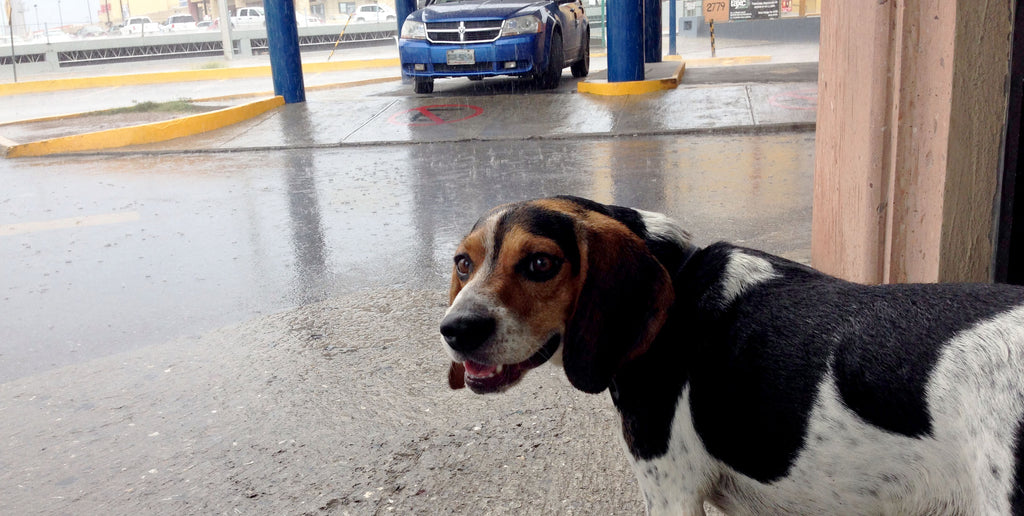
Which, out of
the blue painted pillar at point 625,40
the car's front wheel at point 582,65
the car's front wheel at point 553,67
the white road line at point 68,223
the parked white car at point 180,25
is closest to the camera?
the white road line at point 68,223

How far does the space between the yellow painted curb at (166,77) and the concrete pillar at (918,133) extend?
23.8 metres

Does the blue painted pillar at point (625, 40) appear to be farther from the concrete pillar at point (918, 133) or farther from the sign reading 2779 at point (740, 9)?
the sign reading 2779 at point (740, 9)

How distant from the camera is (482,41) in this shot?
12.9 m

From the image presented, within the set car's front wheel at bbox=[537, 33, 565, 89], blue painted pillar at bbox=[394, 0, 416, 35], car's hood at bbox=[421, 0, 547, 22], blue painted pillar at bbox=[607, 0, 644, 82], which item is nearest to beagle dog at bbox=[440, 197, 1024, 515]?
blue painted pillar at bbox=[607, 0, 644, 82]

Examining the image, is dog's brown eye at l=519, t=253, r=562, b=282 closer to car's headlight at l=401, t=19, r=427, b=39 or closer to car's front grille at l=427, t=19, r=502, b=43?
car's front grille at l=427, t=19, r=502, b=43

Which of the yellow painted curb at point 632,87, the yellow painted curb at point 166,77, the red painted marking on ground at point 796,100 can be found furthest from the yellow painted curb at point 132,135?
the yellow painted curb at point 166,77

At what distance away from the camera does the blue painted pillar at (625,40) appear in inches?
480

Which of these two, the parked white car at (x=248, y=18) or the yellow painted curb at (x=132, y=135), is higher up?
the parked white car at (x=248, y=18)

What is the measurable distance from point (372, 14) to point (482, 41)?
4827cm

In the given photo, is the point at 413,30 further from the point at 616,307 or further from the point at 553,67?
the point at 616,307

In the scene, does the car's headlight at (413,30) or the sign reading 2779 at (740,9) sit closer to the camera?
the car's headlight at (413,30)

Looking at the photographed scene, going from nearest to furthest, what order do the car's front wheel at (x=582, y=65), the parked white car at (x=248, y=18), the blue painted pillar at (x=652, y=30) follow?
the car's front wheel at (x=582, y=65)
the blue painted pillar at (x=652, y=30)
the parked white car at (x=248, y=18)

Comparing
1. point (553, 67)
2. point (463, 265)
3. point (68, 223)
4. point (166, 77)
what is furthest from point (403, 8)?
point (463, 265)

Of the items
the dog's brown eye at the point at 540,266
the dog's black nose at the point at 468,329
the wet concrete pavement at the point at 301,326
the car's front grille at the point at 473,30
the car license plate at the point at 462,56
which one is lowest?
the wet concrete pavement at the point at 301,326
